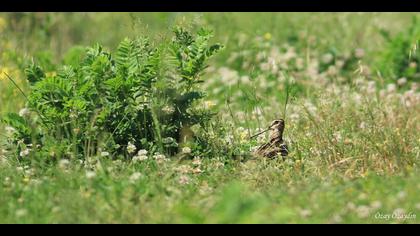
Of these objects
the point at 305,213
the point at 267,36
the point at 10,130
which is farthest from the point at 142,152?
the point at 267,36

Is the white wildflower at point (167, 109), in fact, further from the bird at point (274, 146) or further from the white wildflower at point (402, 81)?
the white wildflower at point (402, 81)

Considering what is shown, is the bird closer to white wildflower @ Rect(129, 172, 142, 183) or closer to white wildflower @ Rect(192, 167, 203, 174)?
white wildflower @ Rect(192, 167, 203, 174)

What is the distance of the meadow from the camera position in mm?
4527

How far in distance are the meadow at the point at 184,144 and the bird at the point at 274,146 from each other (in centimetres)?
8

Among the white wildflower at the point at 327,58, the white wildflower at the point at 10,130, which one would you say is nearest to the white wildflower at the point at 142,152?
the white wildflower at the point at 10,130

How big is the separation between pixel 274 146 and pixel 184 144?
64 centimetres

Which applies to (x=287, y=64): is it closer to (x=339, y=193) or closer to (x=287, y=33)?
(x=287, y=33)

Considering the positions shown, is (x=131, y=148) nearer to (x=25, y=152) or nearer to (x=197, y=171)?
(x=197, y=171)

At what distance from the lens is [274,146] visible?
591 cm

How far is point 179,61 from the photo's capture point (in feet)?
19.7

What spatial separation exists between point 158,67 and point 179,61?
0.92 feet
